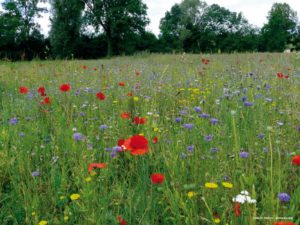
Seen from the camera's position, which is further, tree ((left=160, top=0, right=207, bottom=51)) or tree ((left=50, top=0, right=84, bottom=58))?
tree ((left=160, top=0, right=207, bottom=51))

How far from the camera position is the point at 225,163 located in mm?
1643

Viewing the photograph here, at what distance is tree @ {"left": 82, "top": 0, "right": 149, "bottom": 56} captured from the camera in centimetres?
3206

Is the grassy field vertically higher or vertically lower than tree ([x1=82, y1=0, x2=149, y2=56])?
lower

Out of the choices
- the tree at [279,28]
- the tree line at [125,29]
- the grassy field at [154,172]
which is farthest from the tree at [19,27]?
the tree at [279,28]

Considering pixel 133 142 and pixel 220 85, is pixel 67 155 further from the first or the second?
pixel 220 85

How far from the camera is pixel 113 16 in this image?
32.1 metres

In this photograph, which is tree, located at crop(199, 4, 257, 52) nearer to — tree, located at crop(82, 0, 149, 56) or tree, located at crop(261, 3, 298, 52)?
tree, located at crop(261, 3, 298, 52)

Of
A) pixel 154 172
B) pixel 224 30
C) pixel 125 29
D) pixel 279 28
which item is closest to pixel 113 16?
pixel 125 29

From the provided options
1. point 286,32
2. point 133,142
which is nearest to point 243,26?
point 286,32

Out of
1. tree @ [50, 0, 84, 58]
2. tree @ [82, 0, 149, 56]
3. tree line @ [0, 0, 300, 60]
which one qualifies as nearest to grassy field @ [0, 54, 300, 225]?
tree line @ [0, 0, 300, 60]

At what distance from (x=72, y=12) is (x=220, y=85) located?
97.1 feet

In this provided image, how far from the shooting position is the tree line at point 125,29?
3106 cm

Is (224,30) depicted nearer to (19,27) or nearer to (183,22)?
(183,22)

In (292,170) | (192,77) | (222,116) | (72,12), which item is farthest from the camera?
(72,12)
